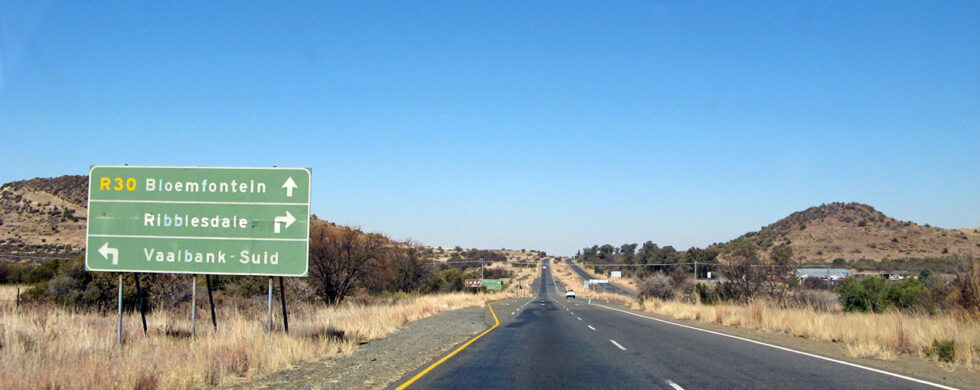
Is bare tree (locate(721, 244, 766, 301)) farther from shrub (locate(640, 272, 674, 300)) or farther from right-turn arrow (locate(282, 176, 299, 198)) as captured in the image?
right-turn arrow (locate(282, 176, 299, 198))

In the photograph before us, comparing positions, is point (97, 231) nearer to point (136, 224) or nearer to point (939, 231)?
point (136, 224)

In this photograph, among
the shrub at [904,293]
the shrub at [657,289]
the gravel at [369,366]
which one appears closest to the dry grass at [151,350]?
the gravel at [369,366]

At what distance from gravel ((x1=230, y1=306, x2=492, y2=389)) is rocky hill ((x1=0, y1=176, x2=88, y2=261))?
4131 centimetres

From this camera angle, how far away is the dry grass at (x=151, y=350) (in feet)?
28.9

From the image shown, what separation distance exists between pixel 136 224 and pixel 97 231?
34.5 inches

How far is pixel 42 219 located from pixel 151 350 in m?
54.8

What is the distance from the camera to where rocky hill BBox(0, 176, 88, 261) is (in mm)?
51094

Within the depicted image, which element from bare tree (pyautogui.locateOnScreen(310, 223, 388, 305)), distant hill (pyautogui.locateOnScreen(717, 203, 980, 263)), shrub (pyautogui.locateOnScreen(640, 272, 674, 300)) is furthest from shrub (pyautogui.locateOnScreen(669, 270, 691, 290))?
bare tree (pyautogui.locateOnScreen(310, 223, 388, 305))

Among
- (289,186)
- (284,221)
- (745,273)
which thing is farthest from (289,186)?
(745,273)

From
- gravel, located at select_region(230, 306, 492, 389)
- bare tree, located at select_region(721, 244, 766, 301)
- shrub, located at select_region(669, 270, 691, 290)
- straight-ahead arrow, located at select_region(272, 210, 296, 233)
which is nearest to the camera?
gravel, located at select_region(230, 306, 492, 389)

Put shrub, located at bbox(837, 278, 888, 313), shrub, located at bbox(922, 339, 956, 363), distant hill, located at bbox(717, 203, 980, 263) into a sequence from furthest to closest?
distant hill, located at bbox(717, 203, 980, 263) → shrub, located at bbox(837, 278, 888, 313) → shrub, located at bbox(922, 339, 956, 363)

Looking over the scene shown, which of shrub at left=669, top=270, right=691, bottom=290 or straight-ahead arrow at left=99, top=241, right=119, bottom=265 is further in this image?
shrub at left=669, top=270, right=691, bottom=290

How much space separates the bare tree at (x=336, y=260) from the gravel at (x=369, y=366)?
48.7ft

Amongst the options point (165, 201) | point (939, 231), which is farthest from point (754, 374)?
point (939, 231)
